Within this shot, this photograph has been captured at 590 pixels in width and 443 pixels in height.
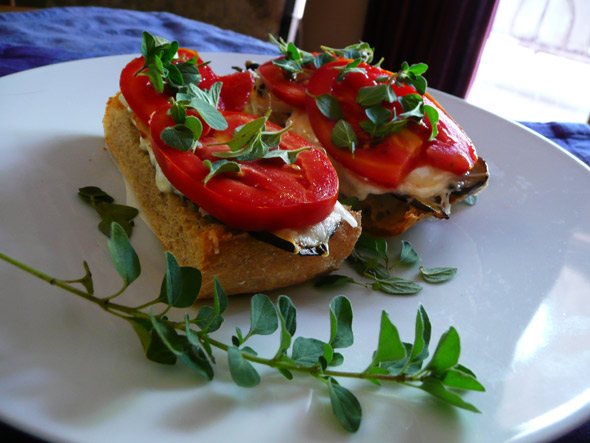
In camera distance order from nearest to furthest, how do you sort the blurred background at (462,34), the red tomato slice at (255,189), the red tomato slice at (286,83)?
the red tomato slice at (255,189) < the red tomato slice at (286,83) < the blurred background at (462,34)

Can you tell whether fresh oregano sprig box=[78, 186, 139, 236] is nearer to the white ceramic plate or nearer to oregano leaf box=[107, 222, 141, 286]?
the white ceramic plate

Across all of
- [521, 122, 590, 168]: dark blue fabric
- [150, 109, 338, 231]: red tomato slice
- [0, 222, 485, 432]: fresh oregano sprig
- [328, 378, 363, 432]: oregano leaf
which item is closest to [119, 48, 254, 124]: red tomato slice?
[150, 109, 338, 231]: red tomato slice

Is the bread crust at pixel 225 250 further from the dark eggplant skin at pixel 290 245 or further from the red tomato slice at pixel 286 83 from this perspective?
the red tomato slice at pixel 286 83

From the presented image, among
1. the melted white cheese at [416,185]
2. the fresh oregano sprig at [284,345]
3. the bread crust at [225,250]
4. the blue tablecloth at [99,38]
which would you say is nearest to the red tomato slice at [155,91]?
the bread crust at [225,250]

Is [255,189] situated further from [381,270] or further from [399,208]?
[399,208]

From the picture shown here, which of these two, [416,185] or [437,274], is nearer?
[437,274]

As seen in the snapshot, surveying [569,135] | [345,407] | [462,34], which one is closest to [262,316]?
[345,407]

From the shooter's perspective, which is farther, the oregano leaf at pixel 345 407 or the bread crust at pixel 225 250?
the bread crust at pixel 225 250
